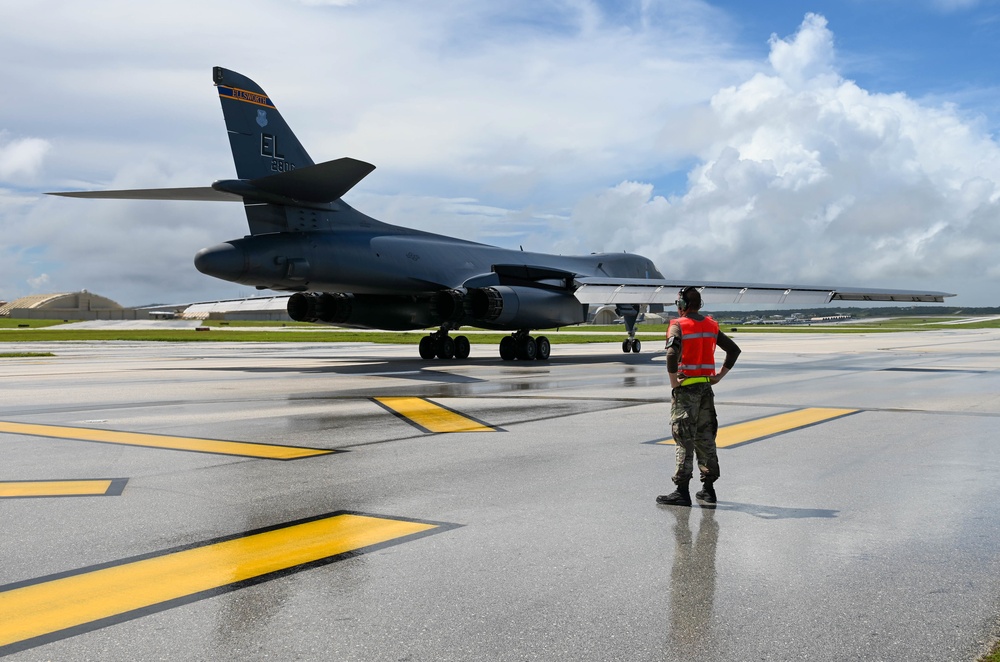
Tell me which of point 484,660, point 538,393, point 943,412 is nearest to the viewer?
point 484,660

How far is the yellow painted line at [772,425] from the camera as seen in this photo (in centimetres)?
1034

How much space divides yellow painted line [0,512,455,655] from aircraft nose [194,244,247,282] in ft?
48.2

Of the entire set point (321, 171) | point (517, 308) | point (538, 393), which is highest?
point (321, 171)

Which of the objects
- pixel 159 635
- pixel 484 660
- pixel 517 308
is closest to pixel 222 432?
pixel 159 635

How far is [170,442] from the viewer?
988 cm

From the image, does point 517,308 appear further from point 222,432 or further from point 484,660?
point 484,660

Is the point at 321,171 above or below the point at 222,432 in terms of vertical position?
above

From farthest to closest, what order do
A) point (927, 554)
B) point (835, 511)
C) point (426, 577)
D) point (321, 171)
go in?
point (321, 171)
point (835, 511)
point (927, 554)
point (426, 577)

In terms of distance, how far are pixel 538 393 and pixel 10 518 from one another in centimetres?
1114

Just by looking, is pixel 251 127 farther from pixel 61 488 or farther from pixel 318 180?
pixel 61 488

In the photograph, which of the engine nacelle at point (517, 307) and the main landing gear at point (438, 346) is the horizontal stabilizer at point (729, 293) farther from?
the main landing gear at point (438, 346)

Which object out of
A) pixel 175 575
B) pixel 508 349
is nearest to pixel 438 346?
pixel 508 349

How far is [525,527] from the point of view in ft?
19.6

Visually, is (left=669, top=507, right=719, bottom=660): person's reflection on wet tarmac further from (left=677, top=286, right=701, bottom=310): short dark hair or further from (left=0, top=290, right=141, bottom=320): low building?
(left=0, top=290, right=141, bottom=320): low building
